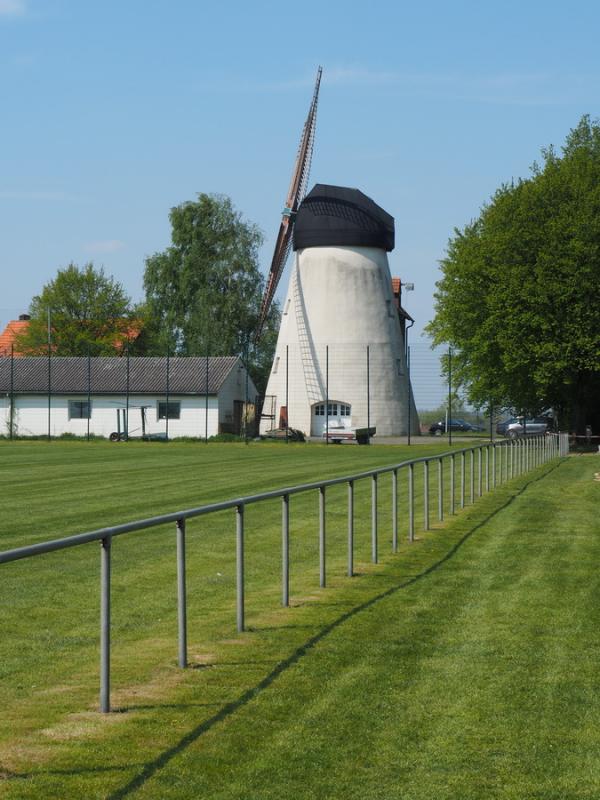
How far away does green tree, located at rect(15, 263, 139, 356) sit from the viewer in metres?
94.7

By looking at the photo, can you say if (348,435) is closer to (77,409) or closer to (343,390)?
(343,390)

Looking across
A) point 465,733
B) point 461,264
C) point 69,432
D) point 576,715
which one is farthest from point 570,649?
Answer: point 69,432

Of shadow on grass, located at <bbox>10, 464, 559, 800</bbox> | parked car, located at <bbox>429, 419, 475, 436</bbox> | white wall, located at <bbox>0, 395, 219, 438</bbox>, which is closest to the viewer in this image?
shadow on grass, located at <bbox>10, 464, 559, 800</bbox>

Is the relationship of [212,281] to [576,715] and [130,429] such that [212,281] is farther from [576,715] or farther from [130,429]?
[576,715]

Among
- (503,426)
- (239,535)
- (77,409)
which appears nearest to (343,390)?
(77,409)

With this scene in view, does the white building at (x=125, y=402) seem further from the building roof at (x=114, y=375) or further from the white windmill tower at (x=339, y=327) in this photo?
the white windmill tower at (x=339, y=327)

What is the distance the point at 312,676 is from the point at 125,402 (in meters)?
65.3

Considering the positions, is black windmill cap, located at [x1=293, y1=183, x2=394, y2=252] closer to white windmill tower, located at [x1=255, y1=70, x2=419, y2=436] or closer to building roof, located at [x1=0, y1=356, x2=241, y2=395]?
white windmill tower, located at [x1=255, y1=70, x2=419, y2=436]

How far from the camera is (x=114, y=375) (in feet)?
250

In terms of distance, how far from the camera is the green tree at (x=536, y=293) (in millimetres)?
54438

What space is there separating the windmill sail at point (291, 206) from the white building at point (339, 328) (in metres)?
2.44

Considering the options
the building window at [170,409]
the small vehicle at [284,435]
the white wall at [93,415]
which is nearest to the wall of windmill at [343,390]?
the small vehicle at [284,435]

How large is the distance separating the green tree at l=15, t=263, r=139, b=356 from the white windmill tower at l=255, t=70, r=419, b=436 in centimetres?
2717

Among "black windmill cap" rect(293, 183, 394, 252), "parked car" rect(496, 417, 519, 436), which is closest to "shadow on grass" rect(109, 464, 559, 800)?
"black windmill cap" rect(293, 183, 394, 252)
